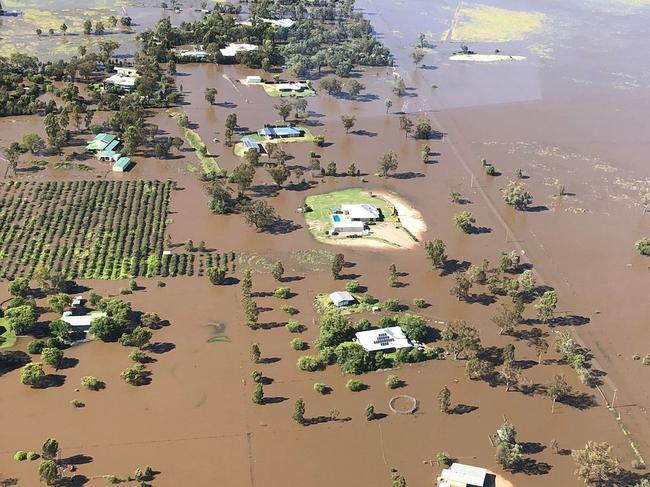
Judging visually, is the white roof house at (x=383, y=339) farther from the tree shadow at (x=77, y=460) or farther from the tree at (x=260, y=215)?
the tree shadow at (x=77, y=460)

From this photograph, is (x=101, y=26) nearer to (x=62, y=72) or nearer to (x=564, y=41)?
(x=62, y=72)

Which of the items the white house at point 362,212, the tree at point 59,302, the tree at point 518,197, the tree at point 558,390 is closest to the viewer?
the tree at point 558,390

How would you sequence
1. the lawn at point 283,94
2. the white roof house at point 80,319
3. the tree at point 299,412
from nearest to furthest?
the tree at point 299,412
the white roof house at point 80,319
the lawn at point 283,94

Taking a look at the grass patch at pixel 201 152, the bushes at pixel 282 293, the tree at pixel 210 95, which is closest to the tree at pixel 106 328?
the bushes at pixel 282 293

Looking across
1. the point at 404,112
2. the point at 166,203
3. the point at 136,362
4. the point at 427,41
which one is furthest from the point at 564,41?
the point at 136,362

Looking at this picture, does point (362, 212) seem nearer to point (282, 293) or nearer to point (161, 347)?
point (282, 293)

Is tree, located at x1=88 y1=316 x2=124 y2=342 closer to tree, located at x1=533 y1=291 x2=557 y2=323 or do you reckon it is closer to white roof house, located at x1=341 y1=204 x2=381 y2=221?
white roof house, located at x1=341 y1=204 x2=381 y2=221

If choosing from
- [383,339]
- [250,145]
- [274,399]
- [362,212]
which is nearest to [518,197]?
[362,212]
